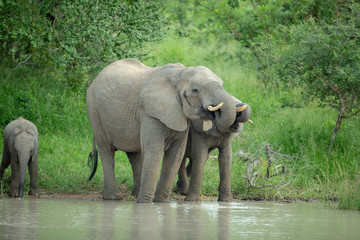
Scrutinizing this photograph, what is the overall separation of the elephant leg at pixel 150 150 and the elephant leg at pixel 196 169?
0.77 m

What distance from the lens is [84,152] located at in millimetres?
12812

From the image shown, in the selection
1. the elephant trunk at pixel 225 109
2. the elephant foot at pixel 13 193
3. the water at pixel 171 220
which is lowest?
the water at pixel 171 220

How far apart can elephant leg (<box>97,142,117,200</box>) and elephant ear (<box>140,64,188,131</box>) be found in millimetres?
1269

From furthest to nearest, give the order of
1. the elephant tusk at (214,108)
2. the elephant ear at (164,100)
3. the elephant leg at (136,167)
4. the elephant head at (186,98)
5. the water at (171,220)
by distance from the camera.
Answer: the elephant leg at (136,167) → the elephant ear at (164,100) → the elephant head at (186,98) → the elephant tusk at (214,108) → the water at (171,220)

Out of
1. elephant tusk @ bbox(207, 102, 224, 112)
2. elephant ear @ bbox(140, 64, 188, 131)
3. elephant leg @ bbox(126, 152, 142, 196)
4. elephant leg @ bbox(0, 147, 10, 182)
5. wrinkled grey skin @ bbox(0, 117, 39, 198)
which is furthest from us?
elephant leg @ bbox(0, 147, 10, 182)

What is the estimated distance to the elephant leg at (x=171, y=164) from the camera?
9.41 metres

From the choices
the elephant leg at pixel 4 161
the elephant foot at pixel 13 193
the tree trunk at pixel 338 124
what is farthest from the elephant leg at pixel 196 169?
the tree trunk at pixel 338 124

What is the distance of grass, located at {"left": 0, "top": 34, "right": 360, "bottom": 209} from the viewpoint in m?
10.8

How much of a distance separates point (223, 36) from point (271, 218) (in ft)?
33.7

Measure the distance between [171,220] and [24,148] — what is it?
3405 mm

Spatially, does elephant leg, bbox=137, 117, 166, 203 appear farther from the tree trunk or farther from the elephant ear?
the tree trunk

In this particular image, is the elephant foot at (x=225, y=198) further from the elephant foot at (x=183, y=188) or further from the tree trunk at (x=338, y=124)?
the tree trunk at (x=338, y=124)

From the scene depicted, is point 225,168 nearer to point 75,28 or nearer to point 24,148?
point 24,148

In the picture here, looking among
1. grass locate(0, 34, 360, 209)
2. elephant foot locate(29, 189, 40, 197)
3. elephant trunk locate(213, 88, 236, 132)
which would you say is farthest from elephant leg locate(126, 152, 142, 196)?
elephant trunk locate(213, 88, 236, 132)
